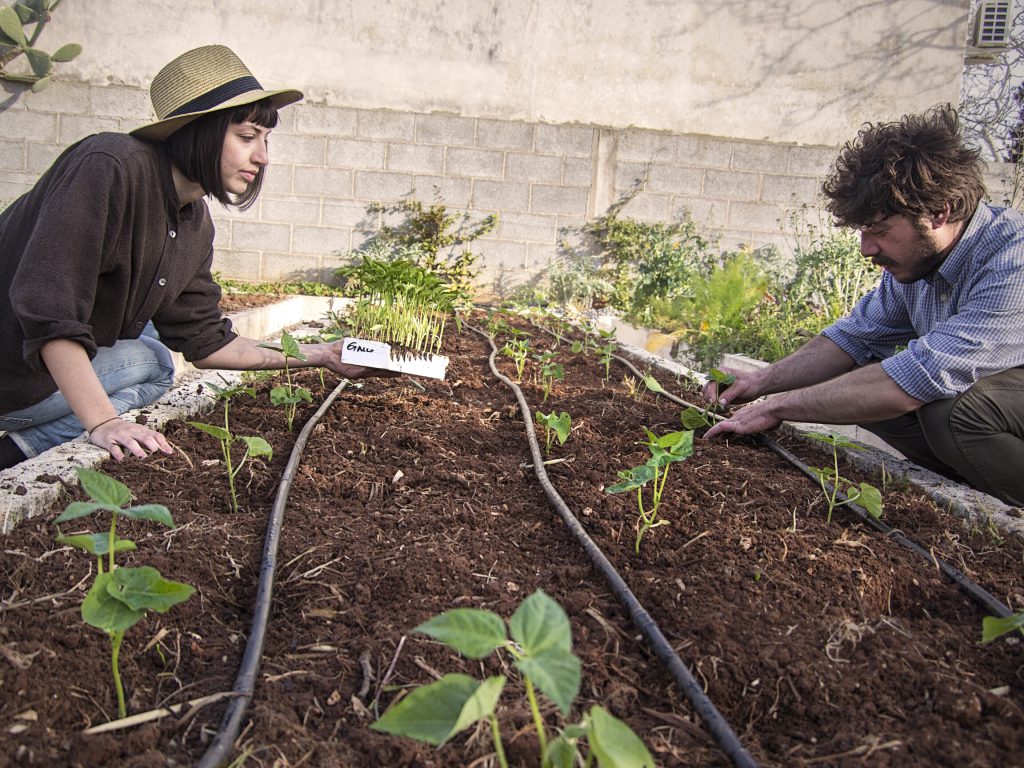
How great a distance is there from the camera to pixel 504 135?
7098 millimetres

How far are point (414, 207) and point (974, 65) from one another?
5873 mm

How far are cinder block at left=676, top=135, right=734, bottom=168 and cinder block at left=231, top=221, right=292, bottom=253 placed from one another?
3708mm

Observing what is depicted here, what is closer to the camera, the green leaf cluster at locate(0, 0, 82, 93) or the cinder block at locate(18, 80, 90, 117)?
the green leaf cluster at locate(0, 0, 82, 93)

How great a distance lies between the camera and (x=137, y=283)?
2.26 meters

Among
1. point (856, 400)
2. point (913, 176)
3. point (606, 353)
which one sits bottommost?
point (606, 353)

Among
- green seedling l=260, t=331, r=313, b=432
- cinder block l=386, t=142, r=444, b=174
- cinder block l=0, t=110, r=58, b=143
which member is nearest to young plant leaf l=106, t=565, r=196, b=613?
green seedling l=260, t=331, r=313, b=432

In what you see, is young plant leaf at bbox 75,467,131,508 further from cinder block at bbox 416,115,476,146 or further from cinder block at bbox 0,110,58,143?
cinder block at bbox 0,110,58,143

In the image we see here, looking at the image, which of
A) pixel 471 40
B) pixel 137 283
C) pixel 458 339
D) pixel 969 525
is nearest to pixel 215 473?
pixel 137 283

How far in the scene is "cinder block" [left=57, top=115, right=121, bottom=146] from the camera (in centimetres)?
681

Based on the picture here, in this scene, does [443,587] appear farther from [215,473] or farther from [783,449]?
[783,449]

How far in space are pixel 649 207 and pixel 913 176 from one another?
201 inches

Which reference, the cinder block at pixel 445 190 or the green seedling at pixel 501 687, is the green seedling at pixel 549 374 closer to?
the green seedling at pixel 501 687

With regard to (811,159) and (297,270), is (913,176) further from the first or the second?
(297,270)

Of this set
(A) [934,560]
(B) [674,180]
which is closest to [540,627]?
(A) [934,560]
